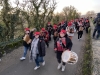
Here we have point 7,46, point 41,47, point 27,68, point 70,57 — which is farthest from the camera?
point 7,46

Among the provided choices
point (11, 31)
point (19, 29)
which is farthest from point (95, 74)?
point (19, 29)

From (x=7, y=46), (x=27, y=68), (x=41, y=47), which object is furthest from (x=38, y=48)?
(x=7, y=46)

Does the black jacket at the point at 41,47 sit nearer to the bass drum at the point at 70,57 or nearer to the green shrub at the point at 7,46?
the bass drum at the point at 70,57

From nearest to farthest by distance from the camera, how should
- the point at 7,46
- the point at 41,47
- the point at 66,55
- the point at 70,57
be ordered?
the point at 70,57 → the point at 66,55 → the point at 41,47 → the point at 7,46

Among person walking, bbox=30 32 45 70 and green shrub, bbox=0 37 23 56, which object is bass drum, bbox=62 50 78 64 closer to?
person walking, bbox=30 32 45 70

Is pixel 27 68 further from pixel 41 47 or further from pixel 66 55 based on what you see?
pixel 66 55

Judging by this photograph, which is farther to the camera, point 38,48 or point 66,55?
point 38,48

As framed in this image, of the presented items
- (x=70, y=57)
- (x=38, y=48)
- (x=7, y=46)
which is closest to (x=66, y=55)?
(x=70, y=57)

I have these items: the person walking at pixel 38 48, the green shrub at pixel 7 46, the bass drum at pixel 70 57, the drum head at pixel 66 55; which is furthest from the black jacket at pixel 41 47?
the green shrub at pixel 7 46

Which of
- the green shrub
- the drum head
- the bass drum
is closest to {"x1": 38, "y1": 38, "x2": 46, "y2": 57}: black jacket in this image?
the drum head

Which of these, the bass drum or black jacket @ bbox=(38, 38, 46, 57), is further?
black jacket @ bbox=(38, 38, 46, 57)

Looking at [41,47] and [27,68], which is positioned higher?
[41,47]

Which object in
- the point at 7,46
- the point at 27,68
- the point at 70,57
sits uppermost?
the point at 70,57

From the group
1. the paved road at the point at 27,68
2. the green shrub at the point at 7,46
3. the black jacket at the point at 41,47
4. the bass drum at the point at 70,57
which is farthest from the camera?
the green shrub at the point at 7,46
